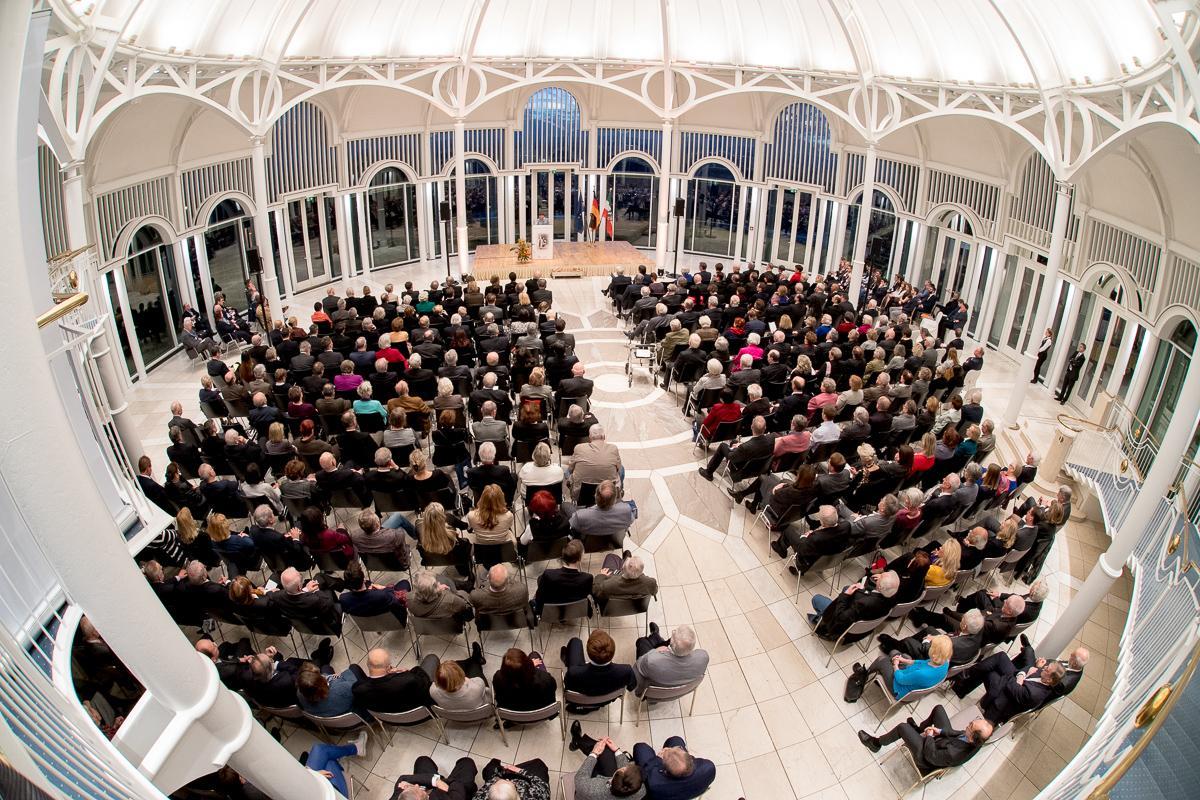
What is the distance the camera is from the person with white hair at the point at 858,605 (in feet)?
20.5

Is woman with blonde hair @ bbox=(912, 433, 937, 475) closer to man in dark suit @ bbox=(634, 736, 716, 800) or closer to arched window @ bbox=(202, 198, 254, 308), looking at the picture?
man in dark suit @ bbox=(634, 736, 716, 800)

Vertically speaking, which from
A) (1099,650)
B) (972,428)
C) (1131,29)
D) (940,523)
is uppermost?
(1131,29)

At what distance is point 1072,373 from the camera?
1324cm

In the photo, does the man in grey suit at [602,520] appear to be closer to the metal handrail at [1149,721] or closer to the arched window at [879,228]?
the metal handrail at [1149,721]

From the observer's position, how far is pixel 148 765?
286cm

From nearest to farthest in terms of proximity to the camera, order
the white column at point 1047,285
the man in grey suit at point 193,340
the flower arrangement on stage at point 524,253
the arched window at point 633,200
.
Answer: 1. the white column at point 1047,285
2. the man in grey suit at point 193,340
3. the flower arrangement on stage at point 524,253
4. the arched window at point 633,200

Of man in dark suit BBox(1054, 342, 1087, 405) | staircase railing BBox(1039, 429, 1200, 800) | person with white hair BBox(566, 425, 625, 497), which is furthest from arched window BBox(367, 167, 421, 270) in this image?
staircase railing BBox(1039, 429, 1200, 800)

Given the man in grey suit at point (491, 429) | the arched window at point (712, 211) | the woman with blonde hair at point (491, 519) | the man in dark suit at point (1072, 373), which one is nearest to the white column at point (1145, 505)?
the woman with blonde hair at point (491, 519)

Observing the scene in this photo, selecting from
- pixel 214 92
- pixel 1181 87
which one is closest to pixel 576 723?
pixel 1181 87

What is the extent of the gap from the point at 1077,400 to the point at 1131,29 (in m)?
6.91

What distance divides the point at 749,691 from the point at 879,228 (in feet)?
54.2

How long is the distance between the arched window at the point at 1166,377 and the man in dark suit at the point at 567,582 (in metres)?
9.67

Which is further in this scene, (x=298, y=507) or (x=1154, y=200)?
(x=1154, y=200)

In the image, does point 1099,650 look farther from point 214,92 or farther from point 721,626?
point 214,92
